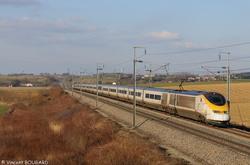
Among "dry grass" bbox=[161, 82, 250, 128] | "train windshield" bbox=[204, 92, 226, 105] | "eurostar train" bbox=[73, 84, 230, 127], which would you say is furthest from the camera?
"dry grass" bbox=[161, 82, 250, 128]

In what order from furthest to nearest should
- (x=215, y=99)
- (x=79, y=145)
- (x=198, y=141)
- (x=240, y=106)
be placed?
(x=240, y=106) < (x=215, y=99) < (x=79, y=145) < (x=198, y=141)

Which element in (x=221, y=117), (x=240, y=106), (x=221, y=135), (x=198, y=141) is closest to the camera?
(x=198, y=141)

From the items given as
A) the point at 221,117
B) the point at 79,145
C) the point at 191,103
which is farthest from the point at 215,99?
the point at 79,145

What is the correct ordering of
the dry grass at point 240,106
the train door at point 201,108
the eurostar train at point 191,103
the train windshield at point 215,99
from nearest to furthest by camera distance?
1. the eurostar train at point 191,103
2. the train windshield at point 215,99
3. the train door at point 201,108
4. the dry grass at point 240,106

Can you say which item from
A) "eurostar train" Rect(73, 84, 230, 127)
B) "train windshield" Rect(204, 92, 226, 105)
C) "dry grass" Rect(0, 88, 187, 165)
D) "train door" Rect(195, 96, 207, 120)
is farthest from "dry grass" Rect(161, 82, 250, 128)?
"dry grass" Rect(0, 88, 187, 165)

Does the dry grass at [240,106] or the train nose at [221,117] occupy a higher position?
the train nose at [221,117]

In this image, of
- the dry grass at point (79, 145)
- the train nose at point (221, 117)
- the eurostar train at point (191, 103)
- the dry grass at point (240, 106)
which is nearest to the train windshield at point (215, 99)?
the eurostar train at point (191, 103)

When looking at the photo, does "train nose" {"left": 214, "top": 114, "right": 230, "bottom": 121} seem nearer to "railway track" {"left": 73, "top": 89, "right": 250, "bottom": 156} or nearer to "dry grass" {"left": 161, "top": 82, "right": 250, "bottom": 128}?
"railway track" {"left": 73, "top": 89, "right": 250, "bottom": 156}

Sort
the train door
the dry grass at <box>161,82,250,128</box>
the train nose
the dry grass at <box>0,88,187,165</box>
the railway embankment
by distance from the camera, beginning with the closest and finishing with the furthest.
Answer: the railway embankment
the dry grass at <box>0,88,187,165</box>
the train nose
the train door
the dry grass at <box>161,82,250,128</box>

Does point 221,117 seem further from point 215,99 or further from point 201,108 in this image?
point 201,108

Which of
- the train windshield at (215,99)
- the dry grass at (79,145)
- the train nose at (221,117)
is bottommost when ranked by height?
the dry grass at (79,145)

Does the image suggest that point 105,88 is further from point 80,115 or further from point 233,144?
point 233,144

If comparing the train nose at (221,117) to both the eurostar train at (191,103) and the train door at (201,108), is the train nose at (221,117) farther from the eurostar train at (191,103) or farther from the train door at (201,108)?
the train door at (201,108)

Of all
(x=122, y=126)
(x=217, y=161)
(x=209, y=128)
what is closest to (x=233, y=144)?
(x=217, y=161)
